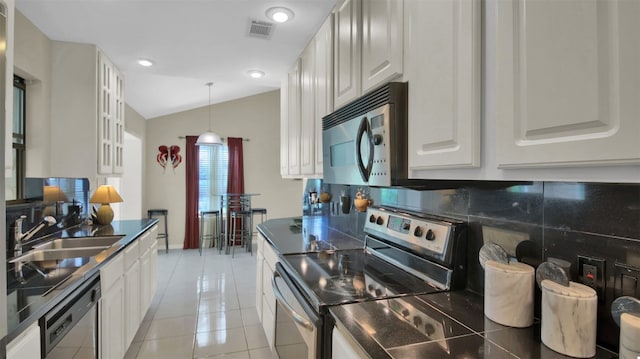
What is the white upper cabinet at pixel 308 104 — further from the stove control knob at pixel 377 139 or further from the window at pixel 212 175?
the window at pixel 212 175

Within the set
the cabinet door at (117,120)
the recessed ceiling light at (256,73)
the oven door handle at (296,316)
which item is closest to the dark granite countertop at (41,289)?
the oven door handle at (296,316)

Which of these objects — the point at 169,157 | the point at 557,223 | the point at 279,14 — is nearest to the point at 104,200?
the point at 279,14

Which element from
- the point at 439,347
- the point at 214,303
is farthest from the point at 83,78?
the point at 439,347

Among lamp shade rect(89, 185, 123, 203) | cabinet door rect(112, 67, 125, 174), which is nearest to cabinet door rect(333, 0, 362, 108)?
cabinet door rect(112, 67, 125, 174)

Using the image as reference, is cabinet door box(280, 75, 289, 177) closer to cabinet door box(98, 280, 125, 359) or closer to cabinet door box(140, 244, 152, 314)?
cabinet door box(140, 244, 152, 314)

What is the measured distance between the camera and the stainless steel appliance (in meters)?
1.24

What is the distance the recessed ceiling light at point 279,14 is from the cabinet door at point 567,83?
1.53 meters

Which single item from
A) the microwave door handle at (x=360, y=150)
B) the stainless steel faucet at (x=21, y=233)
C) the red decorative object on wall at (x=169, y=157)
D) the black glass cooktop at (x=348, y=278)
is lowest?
the black glass cooktop at (x=348, y=278)

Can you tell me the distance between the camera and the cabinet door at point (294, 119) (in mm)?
2795

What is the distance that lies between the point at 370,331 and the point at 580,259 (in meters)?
0.61

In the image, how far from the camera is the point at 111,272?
77.7 inches

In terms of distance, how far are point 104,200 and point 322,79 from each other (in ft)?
7.59

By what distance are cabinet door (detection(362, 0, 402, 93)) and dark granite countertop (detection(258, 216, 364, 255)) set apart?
99 cm

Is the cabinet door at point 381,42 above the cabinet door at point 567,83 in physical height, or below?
above
